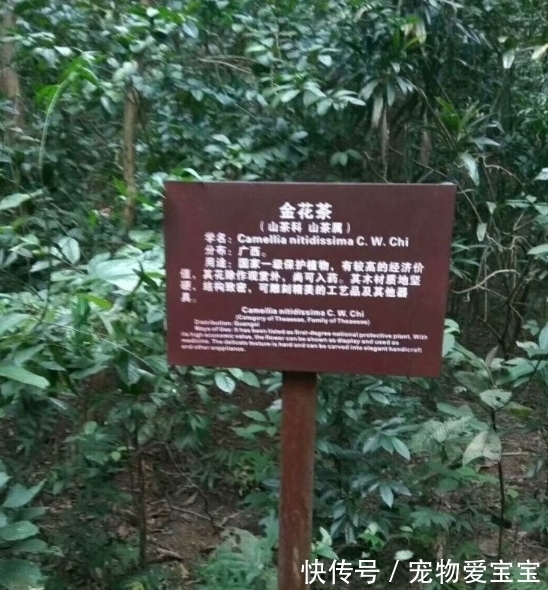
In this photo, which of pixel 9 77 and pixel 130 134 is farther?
pixel 9 77

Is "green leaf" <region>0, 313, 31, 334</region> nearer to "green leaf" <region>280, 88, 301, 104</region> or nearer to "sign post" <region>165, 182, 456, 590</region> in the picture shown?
"sign post" <region>165, 182, 456, 590</region>

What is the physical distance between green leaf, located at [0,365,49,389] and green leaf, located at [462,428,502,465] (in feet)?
4.04

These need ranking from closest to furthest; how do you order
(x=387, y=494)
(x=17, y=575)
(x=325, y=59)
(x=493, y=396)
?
(x=17, y=575), (x=493, y=396), (x=387, y=494), (x=325, y=59)

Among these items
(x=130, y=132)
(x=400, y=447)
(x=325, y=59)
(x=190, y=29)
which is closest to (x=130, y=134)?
(x=130, y=132)

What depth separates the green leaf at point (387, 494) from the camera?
2.45 meters

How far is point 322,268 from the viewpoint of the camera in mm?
1835

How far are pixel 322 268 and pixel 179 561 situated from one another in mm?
1697

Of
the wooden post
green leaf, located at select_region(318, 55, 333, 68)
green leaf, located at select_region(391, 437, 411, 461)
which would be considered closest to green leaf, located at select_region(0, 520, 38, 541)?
the wooden post

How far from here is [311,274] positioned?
1.84 meters

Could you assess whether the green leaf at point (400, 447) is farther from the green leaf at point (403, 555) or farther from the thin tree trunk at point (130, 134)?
the thin tree trunk at point (130, 134)

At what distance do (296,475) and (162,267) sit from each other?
734 mm

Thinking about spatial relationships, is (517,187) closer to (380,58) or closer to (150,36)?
(380,58)

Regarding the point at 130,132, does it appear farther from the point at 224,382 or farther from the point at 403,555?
the point at 403,555

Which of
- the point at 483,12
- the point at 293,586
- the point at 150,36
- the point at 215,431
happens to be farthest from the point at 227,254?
the point at 483,12
